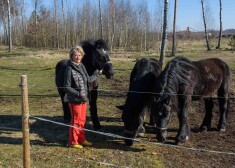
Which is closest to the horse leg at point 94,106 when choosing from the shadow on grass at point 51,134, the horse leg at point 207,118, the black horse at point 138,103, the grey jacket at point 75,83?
the shadow on grass at point 51,134

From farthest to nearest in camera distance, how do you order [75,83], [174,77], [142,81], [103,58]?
[103,58] < [142,81] < [174,77] < [75,83]

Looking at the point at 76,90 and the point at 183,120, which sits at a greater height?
the point at 76,90

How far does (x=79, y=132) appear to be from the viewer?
5.61m

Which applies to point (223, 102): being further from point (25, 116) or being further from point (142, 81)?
point (25, 116)

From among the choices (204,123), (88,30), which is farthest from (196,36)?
(204,123)

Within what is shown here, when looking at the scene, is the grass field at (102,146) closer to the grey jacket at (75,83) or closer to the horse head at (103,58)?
the horse head at (103,58)

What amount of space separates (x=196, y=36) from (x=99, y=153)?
203 ft

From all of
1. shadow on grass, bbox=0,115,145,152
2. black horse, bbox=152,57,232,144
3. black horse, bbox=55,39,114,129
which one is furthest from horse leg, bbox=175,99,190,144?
black horse, bbox=55,39,114,129

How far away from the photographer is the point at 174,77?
18.2ft

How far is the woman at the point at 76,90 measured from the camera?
17.6ft

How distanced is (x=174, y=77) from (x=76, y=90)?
62.6 inches

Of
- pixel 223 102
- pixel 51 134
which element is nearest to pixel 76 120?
pixel 51 134

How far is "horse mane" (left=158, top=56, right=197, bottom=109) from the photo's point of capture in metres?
5.26

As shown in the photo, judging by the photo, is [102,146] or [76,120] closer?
[76,120]
